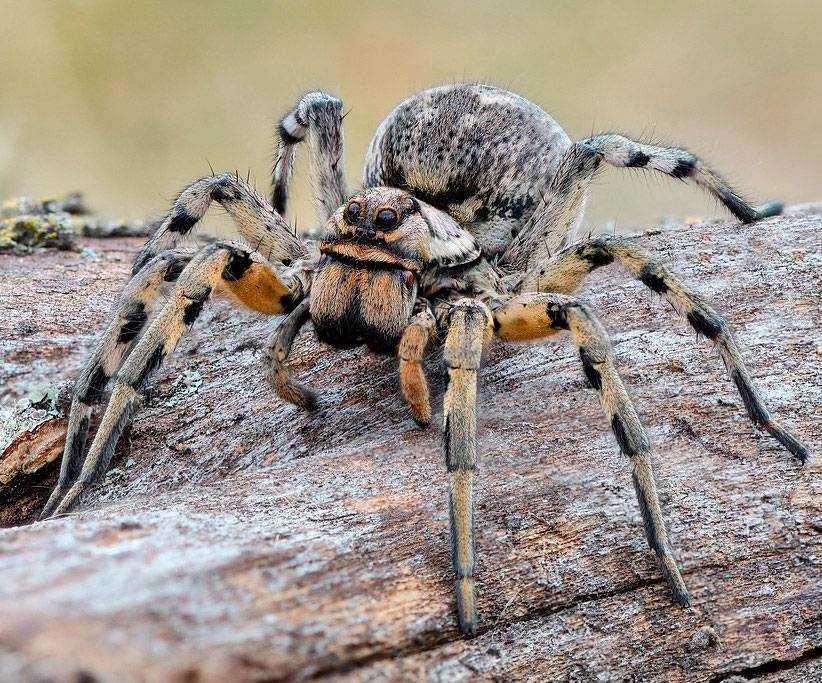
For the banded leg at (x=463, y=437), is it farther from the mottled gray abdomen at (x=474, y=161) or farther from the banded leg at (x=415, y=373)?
the mottled gray abdomen at (x=474, y=161)

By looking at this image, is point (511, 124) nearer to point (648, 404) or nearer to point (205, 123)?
point (648, 404)

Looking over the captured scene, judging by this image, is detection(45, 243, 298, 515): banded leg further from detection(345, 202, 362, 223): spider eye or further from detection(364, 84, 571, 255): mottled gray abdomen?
detection(364, 84, 571, 255): mottled gray abdomen

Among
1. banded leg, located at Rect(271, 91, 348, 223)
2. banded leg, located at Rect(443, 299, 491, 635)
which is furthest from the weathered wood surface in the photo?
banded leg, located at Rect(271, 91, 348, 223)

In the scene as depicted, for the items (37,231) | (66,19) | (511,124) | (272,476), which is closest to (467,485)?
(272,476)

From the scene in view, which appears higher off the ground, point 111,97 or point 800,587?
→ point 111,97

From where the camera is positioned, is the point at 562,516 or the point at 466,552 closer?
the point at 466,552

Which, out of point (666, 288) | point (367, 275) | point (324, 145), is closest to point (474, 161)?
point (324, 145)

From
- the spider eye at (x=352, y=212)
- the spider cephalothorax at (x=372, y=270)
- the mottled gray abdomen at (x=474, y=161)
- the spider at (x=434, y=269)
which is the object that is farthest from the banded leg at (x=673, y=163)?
the spider eye at (x=352, y=212)
